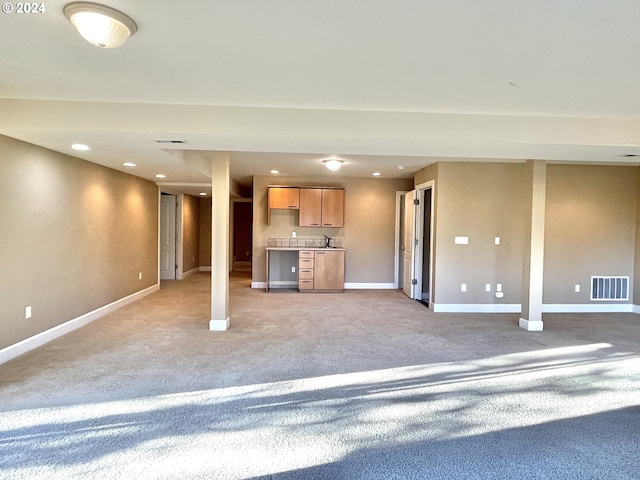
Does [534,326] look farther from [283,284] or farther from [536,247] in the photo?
[283,284]

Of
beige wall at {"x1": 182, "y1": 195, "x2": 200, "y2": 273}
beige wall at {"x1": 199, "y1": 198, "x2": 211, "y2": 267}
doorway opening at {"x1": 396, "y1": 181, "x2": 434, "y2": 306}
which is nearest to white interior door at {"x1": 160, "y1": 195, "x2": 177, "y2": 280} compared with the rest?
beige wall at {"x1": 182, "y1": 195, "x2": 200, "y2": 273}

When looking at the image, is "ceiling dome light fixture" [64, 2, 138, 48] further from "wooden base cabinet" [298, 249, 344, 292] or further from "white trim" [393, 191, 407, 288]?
"white trim" [393, 191, 407, 288]

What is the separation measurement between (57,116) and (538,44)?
3.69 m

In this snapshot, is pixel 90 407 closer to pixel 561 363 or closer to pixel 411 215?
pixel 561 363

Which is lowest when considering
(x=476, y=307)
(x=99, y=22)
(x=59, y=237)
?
(x=476, y=307)

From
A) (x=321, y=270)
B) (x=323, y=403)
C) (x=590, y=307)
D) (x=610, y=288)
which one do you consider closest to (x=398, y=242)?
(x=321, y=270)

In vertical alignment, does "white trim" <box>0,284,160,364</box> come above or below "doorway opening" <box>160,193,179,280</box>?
below

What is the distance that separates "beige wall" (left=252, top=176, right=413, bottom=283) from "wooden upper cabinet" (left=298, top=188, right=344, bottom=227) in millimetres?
317

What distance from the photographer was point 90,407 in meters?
2.79

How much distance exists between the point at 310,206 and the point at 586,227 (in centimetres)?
486

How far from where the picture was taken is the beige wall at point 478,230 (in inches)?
243

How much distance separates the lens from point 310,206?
26.3 feet

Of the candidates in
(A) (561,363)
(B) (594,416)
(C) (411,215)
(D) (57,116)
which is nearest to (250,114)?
(D) (57,116)

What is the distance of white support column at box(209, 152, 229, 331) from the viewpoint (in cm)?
485
